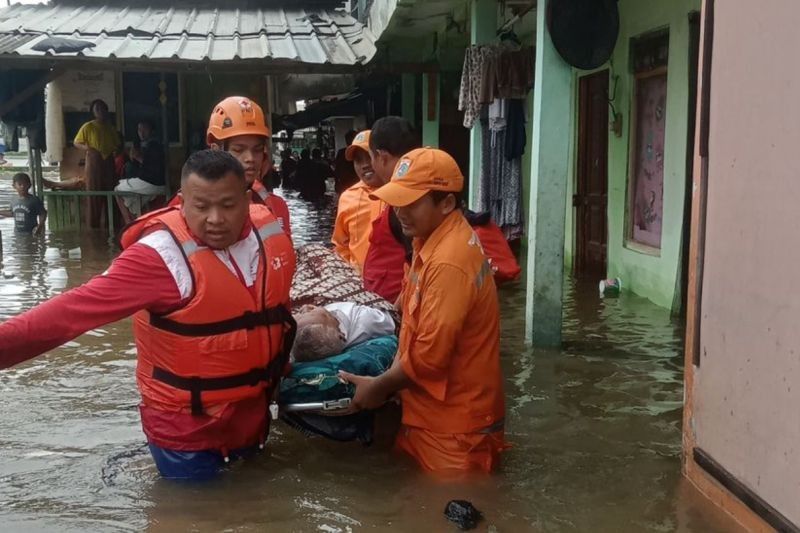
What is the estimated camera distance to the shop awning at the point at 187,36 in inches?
405

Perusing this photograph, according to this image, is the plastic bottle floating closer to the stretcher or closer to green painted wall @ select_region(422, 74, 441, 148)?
green painted wall @ select_region(422, 74, 441, 148)

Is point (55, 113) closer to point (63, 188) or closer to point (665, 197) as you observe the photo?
point (63, 188)

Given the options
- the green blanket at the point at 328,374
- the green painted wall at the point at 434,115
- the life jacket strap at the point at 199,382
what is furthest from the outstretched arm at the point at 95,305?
the green painted wall at the point at 434,115

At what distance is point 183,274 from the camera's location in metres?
3.31

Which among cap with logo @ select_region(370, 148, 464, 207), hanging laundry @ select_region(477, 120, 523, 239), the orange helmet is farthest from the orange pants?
hanging laundry @ select_region(477, 120, 523, 239)

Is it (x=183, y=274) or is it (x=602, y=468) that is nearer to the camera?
(x=183, y=274)

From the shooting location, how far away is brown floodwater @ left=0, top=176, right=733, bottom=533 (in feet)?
11.6

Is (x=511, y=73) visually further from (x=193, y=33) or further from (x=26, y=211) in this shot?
(x=26, y=211)

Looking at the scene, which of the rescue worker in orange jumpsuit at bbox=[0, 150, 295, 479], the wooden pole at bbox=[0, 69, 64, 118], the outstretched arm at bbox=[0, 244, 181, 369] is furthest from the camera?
the wooden pole at bbox=[0, 69, 64, 118]

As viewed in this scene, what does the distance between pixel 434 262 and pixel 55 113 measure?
13074mm

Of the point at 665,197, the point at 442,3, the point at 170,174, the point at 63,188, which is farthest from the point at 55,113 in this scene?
the point at 665,197

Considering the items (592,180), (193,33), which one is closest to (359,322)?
(592,180)

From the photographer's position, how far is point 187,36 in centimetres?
1202

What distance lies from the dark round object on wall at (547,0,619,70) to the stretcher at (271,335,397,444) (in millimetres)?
3191
